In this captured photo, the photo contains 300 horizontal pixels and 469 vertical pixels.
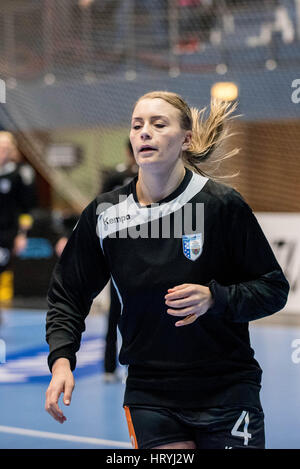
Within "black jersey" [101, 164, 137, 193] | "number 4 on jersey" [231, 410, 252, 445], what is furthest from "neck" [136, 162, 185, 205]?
"black jersey" [101, 164, 137, 193]

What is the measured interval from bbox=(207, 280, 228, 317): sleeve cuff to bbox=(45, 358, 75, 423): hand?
53 cm

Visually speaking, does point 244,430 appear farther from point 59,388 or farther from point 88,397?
point 88,397

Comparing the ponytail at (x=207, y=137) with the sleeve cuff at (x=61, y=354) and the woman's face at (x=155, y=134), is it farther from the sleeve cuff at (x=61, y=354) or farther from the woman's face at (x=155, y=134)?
the sleeve cuff at (x=61, y=354)

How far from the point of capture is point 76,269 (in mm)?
2701

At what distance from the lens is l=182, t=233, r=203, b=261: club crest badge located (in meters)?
2.49

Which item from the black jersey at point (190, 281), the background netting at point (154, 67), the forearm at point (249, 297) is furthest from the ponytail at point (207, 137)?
the background netting at point (154, 67)

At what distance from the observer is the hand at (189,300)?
2225 millimetres

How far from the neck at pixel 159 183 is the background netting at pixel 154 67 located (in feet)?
25.5

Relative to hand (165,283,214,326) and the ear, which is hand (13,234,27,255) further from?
hand (165,283,214,326)

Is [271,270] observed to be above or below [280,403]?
above
